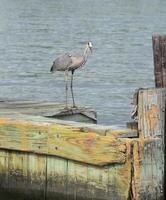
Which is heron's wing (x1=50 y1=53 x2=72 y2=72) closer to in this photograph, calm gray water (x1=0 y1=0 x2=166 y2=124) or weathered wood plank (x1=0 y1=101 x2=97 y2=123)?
weathered wood plank (x1=0 y1=101 x2=97 y2=123)

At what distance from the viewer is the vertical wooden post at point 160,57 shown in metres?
12.3

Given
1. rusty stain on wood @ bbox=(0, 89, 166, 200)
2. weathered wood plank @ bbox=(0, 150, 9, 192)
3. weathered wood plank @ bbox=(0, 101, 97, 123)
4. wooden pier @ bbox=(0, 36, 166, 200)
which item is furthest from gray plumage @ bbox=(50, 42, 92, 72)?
weathered wood plank @ bbox=(0, 150, 9, 192)

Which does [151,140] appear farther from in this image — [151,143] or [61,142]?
[61,142]

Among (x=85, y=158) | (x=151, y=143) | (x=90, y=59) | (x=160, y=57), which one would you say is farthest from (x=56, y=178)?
(x=90, y=59)

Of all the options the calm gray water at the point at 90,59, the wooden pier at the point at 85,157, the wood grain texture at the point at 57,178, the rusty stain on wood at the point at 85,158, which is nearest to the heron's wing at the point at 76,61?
the wooden pier at the point at 85,157

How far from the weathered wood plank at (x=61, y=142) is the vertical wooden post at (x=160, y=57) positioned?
1.19 metres

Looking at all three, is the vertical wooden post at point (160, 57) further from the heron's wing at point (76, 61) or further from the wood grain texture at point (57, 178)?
the heron's wing at point (76, 61)

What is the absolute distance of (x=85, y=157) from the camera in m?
12.1

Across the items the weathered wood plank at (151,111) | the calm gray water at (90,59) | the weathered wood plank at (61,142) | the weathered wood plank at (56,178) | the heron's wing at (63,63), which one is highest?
the calm gray water at (90,59)

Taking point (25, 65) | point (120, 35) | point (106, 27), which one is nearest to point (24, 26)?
point (106, 27)

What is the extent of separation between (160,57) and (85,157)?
5.62 feet

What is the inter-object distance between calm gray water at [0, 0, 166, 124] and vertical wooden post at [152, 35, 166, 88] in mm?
8554

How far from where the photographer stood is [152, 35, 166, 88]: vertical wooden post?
1227cm

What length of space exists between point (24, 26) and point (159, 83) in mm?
47928
